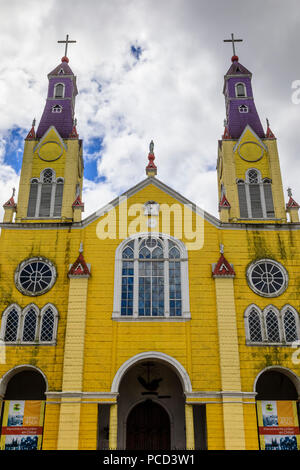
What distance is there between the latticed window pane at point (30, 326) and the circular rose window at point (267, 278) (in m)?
10.4

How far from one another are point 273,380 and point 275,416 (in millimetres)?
2194

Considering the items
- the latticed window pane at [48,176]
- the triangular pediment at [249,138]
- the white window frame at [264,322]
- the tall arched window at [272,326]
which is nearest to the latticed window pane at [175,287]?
the white window frame at [264,322]

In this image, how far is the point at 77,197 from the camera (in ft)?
81.2

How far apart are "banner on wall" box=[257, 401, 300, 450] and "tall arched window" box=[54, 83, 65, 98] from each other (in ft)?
72.8

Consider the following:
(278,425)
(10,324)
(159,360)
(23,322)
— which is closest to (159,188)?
(159,360)

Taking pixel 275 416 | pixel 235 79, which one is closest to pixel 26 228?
pixel 275 416

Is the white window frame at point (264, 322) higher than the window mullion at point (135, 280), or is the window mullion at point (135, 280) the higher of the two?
the window mullion at point (135, 280)

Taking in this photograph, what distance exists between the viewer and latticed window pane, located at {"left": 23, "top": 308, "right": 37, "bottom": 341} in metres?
21.2

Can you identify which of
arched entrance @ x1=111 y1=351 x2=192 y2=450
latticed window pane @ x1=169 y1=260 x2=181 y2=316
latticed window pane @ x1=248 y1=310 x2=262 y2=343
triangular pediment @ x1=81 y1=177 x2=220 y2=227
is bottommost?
arched entrance @ x1=111 y1=351 x2=192 y2=450

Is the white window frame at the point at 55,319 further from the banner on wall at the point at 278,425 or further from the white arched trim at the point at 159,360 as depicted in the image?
the banner on wall at the point at 278,425

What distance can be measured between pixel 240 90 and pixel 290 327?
1691 cm

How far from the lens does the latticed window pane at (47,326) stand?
21.2m

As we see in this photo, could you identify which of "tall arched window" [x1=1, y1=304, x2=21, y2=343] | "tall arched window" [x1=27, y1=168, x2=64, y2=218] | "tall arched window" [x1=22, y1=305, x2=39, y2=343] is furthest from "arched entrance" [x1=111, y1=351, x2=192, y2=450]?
"tall arched window" [x1=27, y1=168, x2=64, y2=218]

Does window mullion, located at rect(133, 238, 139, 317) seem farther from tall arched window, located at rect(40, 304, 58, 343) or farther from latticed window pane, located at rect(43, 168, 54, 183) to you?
latticed window pane, located at rect(43, 168, 54, 183)
